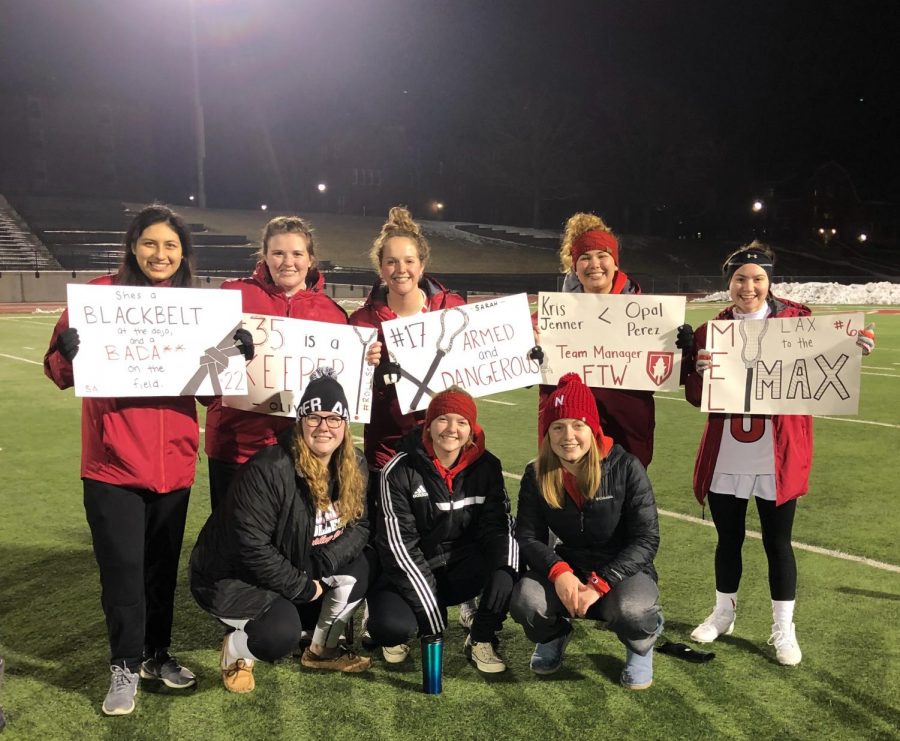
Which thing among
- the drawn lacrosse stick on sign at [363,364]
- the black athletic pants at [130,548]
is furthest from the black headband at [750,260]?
the black athletic pants at [130,548]

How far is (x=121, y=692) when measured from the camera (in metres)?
3.41

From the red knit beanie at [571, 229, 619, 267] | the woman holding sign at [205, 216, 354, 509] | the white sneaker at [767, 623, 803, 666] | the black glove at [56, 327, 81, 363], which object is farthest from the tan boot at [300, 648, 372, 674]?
the red knit beanie at [571, 229, 619, 267]

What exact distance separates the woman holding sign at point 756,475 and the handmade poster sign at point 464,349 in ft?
3.06

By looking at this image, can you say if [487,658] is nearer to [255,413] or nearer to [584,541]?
[584,541]

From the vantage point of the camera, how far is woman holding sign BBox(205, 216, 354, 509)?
3891 millimetres

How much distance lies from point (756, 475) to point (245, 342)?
2.57 m

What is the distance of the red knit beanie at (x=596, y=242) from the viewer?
4.25 m

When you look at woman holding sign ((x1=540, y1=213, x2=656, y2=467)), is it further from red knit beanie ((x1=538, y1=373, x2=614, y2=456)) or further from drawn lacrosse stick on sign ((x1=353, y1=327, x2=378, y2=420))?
drawn lacrosse stick on sign ((x1=353, y1=327, x2=378, y2=420))

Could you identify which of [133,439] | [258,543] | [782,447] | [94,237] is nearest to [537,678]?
[258,543]

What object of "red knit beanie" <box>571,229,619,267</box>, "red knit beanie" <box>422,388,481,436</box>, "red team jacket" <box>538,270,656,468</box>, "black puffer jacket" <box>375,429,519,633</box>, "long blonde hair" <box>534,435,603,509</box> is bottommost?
"black puffer jacket" <box>375,429,519,633</box>

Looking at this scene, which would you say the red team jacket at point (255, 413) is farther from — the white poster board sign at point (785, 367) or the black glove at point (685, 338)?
the white poster board sign at point (785, 367)

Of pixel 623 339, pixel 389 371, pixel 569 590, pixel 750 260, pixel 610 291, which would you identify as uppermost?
pixel 750 260

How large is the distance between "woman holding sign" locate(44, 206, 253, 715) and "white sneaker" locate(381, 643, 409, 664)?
89 centimetres

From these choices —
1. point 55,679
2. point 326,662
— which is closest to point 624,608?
point 326,662
